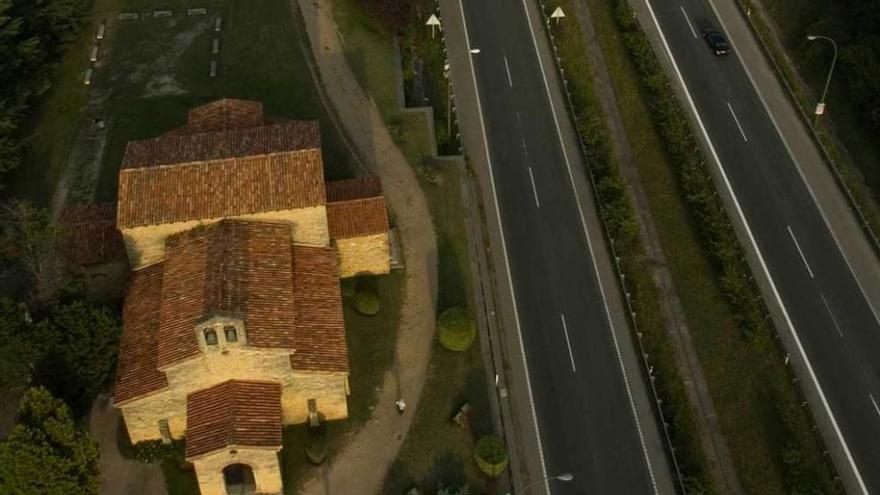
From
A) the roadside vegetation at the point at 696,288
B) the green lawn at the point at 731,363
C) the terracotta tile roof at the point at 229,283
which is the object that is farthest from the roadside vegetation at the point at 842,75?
the terracotta tile roof at the point at 229,283

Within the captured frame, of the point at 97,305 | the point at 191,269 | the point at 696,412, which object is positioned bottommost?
the point at 696,412

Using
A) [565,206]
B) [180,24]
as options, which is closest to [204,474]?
[565,206]

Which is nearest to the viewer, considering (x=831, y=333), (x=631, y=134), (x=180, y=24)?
(x=831, y=333)

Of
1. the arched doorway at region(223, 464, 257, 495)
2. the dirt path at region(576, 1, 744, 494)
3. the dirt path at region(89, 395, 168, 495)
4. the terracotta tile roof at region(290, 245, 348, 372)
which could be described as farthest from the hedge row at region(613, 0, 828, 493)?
the dirt path at region(89, 395, 168, 495)

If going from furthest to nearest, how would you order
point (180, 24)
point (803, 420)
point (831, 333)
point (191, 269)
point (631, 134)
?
point (180, 24) → point (631, 134) → point (831, 333) → point (803, 420) → point (191, 269)

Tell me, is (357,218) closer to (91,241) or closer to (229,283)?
(229,283)

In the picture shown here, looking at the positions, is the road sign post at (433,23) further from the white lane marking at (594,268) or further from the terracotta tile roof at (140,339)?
the terracotta tile roof at (140,339)

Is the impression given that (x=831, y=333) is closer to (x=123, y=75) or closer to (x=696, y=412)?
(x=696, y=412)
